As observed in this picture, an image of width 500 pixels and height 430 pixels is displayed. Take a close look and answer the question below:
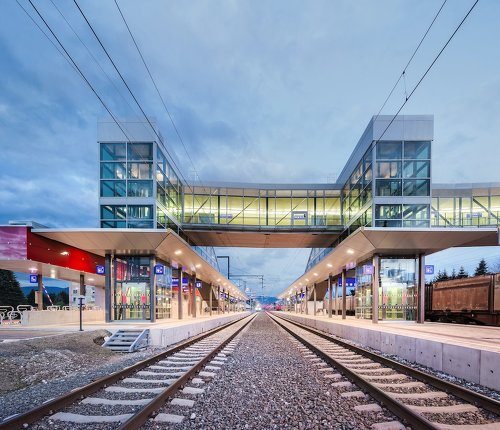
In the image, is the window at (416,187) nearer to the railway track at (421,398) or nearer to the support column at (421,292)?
the support column at (421,292)

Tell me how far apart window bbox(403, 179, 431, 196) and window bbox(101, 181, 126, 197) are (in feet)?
77.5

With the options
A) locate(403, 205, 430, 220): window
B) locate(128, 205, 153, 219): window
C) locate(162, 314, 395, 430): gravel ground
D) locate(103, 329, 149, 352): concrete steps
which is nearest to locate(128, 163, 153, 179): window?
locate(128, 205, 153, 219): window

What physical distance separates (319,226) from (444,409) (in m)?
32.1

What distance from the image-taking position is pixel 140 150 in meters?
33.0

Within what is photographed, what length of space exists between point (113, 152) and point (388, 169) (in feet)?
76.9

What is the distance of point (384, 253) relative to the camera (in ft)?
85.1

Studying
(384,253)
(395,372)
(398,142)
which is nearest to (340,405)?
(395,372)

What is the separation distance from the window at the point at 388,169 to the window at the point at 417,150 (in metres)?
1.20

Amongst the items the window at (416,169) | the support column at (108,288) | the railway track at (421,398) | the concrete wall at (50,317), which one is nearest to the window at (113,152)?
the support column at (108,288)

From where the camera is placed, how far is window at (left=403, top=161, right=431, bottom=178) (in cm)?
3127

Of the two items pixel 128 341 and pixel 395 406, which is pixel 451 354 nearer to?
pixel 395 406

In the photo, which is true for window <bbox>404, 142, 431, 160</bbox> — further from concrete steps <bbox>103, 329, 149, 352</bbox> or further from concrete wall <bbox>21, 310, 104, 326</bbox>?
concrete wall <bbox>21, 310, 104, 326</bbox>

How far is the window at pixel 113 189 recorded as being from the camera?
106 feet

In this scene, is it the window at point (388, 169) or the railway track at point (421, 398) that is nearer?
the railway track at point (421, 398)
